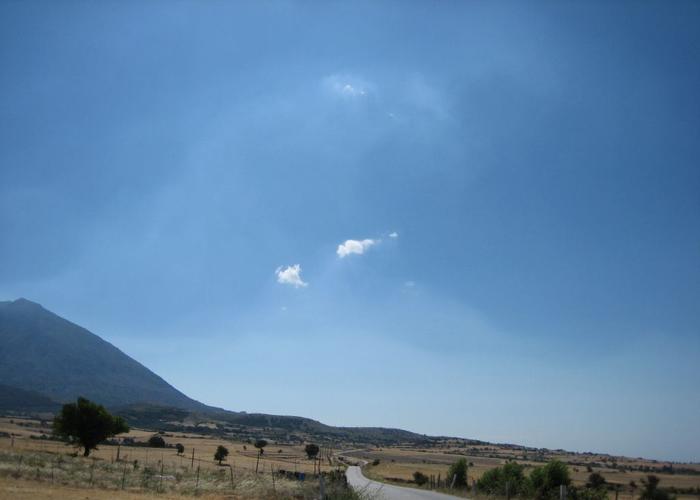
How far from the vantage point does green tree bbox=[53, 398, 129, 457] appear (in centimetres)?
5441

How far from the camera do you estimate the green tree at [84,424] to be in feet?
178

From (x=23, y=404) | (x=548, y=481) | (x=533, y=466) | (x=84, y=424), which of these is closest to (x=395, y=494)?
(x=548, y=481)

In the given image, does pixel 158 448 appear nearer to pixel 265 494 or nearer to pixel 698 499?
pixel 265 494

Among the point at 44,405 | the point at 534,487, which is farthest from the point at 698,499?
the point at 44,405

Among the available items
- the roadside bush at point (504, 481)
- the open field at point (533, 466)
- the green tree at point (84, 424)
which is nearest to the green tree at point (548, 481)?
the roadside bush at point (504, 481)

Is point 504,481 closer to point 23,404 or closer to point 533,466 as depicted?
point 533,466

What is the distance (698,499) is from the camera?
2116 inches

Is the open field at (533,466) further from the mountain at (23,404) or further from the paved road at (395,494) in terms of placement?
the mountain at (23,404)

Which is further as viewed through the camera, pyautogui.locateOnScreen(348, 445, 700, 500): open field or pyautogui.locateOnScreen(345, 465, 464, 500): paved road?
pyautogui.locateOnScreen(348, 445, 700, 500): open field

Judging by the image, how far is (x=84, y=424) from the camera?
54750 millimetres

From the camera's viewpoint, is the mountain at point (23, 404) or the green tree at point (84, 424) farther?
the mountain at point (23, 404)

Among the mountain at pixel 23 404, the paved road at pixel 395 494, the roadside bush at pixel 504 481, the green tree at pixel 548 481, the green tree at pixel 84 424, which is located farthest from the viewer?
the mountain at pixel 23 404

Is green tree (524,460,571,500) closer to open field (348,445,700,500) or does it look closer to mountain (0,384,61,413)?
open field (348,445,700,500)

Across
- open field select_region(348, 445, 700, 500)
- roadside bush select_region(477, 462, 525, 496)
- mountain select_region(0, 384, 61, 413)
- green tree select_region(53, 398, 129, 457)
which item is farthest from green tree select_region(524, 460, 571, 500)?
mountain select_region(0, 384, 61, 413)
